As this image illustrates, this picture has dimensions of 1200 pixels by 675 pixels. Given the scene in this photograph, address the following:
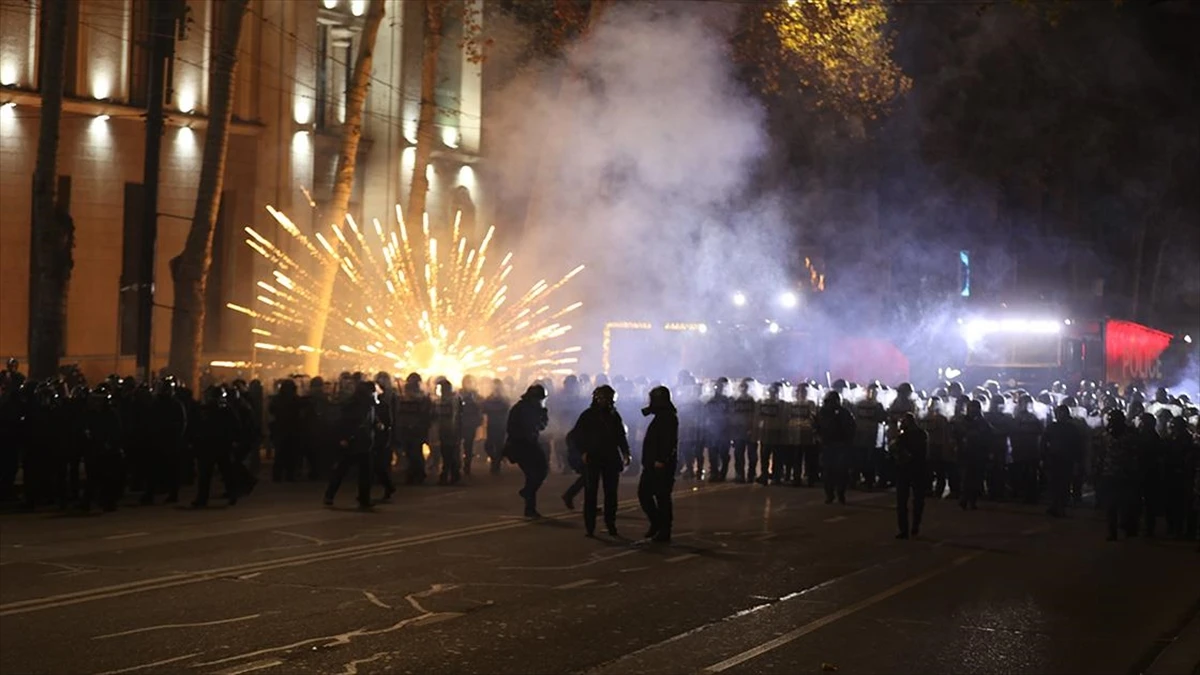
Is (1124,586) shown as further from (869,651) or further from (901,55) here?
(901,55)

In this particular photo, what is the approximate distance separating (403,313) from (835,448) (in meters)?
12.2

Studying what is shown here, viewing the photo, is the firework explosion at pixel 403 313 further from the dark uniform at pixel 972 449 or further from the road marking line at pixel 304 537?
the road marking line at pixel 304 537

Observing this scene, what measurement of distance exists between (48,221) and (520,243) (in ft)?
56.2

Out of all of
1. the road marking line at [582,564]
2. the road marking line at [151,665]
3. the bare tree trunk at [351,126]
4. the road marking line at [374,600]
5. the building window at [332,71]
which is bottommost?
the road marking line at [151,665]

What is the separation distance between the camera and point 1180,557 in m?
14.9

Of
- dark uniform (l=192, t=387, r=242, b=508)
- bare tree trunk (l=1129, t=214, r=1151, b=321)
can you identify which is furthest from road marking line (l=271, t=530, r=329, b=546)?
bare tree trunk (l=1129, t=214, r=1151, b=321)

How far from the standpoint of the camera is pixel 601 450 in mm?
15281

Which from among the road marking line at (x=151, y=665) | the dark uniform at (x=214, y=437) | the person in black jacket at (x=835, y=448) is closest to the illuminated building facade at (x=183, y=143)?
the dark uniform at (x=214, y=437)

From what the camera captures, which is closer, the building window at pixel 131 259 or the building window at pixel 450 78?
the building window at pixel 131 259

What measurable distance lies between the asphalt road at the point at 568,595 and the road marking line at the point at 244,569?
42 mm

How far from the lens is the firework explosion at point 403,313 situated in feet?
95.2

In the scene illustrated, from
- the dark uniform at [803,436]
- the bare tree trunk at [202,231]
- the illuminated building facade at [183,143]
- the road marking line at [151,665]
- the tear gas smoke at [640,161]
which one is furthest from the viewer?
the tear gas smoke at [640,161]

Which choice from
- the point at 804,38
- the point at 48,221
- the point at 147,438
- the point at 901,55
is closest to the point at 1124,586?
the point at 147,438

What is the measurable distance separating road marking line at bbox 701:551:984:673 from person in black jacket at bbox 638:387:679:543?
291 centimetres
